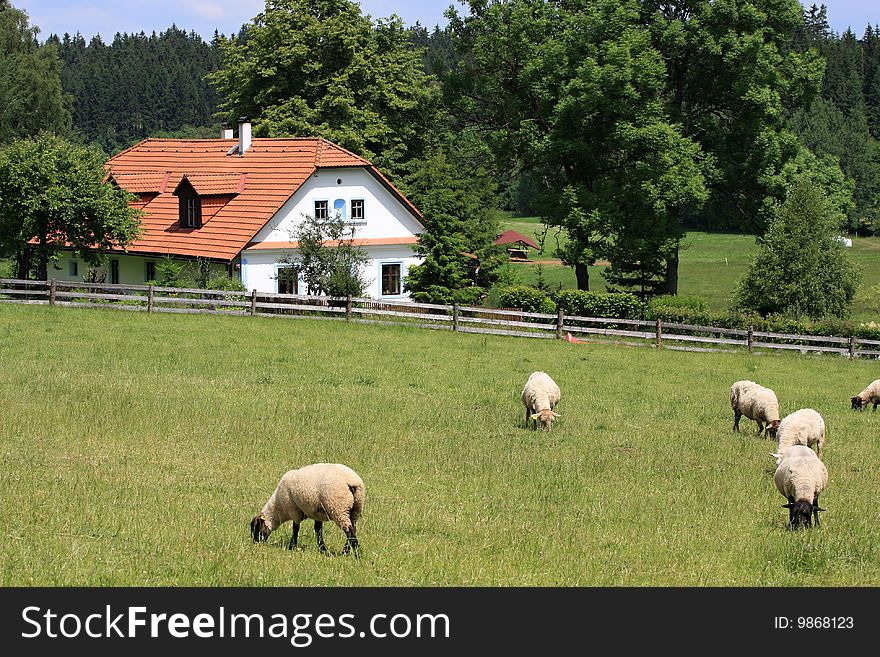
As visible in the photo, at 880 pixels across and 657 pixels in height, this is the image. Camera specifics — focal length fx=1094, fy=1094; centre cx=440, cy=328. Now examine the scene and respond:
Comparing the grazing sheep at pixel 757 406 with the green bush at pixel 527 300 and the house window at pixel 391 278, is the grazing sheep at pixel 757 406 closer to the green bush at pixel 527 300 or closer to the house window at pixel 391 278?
the green bush at pixel 527 300

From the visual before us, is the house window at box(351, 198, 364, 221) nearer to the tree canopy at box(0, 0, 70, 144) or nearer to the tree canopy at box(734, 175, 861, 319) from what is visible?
the tree canopy at box(734, 175, 861, 319)

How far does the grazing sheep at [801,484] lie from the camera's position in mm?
14156

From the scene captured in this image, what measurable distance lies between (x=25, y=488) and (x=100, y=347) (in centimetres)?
1559

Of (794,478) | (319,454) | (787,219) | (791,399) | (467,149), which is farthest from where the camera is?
(467,149)

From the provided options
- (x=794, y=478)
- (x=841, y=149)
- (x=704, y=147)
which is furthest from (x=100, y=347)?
(x=841, y=149)

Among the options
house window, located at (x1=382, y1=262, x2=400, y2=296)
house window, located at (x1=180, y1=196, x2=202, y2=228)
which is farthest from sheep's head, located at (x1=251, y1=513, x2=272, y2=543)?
house window, located at (x1=382, y1=262, x2=400, y2=296)

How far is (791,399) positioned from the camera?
2712 centimetres

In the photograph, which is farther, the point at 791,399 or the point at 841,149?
the point at 841,149

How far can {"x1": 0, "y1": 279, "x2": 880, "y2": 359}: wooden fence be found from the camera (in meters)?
37.5

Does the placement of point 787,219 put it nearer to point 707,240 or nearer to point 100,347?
point 100,347

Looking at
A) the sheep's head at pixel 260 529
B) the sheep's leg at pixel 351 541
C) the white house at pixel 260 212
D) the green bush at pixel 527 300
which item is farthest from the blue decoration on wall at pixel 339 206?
the sheep's leg at pixel 351 541

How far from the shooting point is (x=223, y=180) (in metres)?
49.5

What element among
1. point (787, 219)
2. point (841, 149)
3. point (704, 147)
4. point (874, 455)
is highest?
point (841, 149)

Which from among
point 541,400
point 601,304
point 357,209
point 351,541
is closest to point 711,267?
point 357,209
